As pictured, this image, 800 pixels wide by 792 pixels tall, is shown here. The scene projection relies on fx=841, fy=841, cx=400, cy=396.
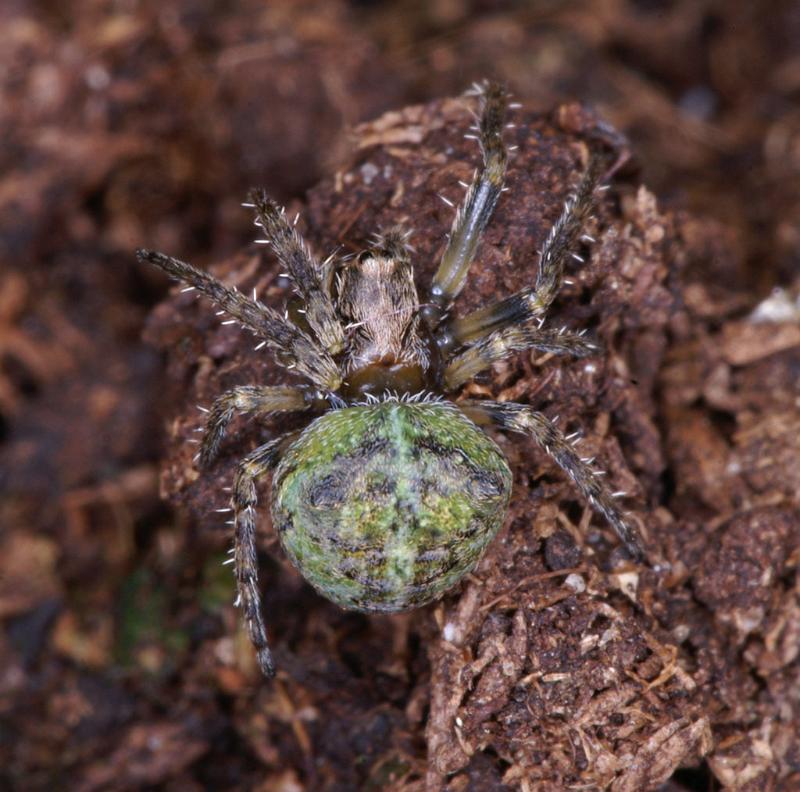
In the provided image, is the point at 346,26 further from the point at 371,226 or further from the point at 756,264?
the point at 756,264

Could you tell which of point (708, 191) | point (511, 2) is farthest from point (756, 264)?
point (511, 2)

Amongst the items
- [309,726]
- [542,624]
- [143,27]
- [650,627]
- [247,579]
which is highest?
[143,27]

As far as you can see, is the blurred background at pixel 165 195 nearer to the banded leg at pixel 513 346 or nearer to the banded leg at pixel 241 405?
the banded leg at pixel 241 405

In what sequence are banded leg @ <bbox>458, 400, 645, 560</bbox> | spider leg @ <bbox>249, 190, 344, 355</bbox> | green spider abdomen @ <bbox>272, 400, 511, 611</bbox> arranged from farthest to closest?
spider leg @ <bbox>249, 190, 344, 355</bbox> < banded leg @ <bbox>458, 400, 645, 560</bbox> < green spider abdomen @ <bbox>272, 400, 511, 611</bbox>

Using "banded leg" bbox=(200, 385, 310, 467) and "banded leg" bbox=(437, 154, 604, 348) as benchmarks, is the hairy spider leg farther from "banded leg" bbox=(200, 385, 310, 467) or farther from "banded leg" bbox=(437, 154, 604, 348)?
"banded leg" bbox=(437, 154, 604, 348)

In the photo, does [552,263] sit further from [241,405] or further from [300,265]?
[241,405]

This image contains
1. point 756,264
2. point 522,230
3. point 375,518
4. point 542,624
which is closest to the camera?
point 375,518

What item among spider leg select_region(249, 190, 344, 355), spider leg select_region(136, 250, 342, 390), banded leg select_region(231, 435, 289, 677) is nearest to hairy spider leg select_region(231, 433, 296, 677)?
banded leg select_region(231, 435, 289, 677)

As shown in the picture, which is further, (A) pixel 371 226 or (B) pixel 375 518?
(A) pixel 371 226
